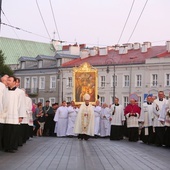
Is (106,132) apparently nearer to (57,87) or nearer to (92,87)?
(92,87)

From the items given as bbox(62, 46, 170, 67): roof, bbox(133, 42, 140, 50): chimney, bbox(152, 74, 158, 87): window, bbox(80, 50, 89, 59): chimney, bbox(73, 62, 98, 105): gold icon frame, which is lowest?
bbox(73, 62, 98, 105): gold icon frame

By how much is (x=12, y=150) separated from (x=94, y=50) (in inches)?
2838

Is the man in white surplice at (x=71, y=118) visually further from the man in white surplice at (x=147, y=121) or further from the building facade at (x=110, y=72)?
the building facade at (x=110, y=72)

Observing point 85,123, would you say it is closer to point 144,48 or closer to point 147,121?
point 147,121

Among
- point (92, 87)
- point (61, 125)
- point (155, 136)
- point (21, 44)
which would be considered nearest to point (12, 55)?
point (21, 44)

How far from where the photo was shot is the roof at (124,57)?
254ft

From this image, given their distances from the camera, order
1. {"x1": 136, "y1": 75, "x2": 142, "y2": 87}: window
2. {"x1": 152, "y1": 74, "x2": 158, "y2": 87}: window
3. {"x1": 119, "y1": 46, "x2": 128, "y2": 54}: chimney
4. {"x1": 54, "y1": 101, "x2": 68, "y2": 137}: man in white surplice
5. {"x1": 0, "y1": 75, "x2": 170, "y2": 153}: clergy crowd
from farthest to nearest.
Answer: {"x1": 119, "y1": 46, "x2": 128, "y2": 54}: chimney < {"x1": 136, "y1": 75, "x2": 142, "y2": 87}: window < {"x1": 152, "y1": 74, "x2": 158, "y2": 87}: window < {"x1": 54, "y1": 101, "x2": 68, "y2": 137}: man in white surplice < {"x1": 0, "y1": 75, "x2": 170, "y2": 153}: clergy crowd

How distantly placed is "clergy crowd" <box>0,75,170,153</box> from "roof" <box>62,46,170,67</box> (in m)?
42.7

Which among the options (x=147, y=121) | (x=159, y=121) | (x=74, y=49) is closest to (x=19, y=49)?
(x=74, y=49)

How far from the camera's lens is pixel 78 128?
27328 millimetres

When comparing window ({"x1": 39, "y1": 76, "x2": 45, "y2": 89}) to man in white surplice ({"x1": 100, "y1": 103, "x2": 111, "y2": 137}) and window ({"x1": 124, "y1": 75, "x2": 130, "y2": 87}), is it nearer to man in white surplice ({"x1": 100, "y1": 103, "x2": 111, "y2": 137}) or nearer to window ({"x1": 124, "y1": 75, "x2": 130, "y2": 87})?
window ({"x1": 124, "y1": 75, "x2": 130, "y2": 87})

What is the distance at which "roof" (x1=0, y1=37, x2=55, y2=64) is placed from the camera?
98.5 metres

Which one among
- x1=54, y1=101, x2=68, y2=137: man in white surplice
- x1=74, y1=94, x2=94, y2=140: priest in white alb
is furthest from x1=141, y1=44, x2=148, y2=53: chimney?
x1=74, y1=94, x2=94, y2=140: priest in white alb

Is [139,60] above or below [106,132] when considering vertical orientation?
above
